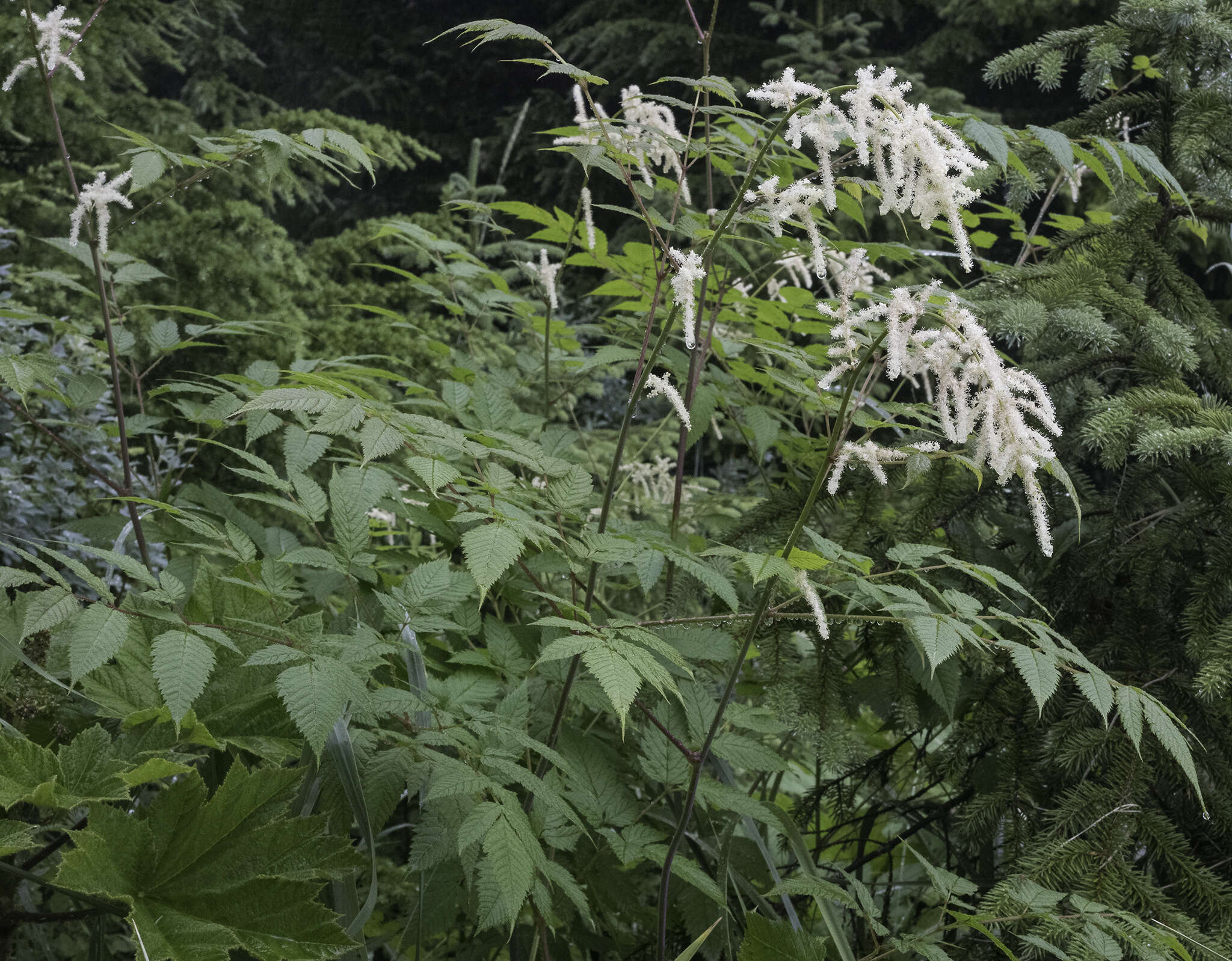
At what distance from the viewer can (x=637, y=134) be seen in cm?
153

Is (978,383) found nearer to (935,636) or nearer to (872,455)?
(872,455)

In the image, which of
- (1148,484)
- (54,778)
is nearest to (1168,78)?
(1148,484)

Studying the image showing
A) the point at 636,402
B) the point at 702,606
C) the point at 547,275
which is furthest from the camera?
the point at 702,606

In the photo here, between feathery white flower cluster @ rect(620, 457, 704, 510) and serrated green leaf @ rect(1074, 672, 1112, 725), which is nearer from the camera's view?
serrated green leaf @ rect(1074, 672, 1112, 725)

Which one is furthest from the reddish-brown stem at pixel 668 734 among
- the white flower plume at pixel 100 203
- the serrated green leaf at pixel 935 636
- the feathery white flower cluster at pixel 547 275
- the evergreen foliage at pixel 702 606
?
the white flower plume at pixel 100 203

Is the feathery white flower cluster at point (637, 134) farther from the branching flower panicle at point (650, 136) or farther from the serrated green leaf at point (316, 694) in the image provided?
the serrated green leaf at point (316, 694)

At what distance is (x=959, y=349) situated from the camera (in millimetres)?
1021

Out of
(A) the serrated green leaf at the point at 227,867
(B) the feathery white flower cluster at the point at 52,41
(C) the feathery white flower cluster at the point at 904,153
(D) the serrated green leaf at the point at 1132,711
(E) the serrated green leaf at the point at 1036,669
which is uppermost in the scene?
(B) the feathery white flower cluster at the point at 52,41

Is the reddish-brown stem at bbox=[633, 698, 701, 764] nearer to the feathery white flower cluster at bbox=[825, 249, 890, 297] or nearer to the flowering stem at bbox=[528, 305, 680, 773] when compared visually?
the flowering stem at bbox=[528, 305, 680, 773]

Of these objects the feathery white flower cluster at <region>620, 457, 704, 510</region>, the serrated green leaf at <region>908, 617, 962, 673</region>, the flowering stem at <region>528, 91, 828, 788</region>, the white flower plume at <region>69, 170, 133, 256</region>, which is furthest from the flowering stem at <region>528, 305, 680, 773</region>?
the feathery white flower cluster at <region>620, 457, 704, 510</region>

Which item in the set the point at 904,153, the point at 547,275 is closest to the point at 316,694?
the point at 904,153

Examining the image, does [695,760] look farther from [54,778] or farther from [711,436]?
[711,436]

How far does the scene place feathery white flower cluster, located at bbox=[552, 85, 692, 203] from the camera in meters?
1.41

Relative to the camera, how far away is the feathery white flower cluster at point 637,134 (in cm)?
141
